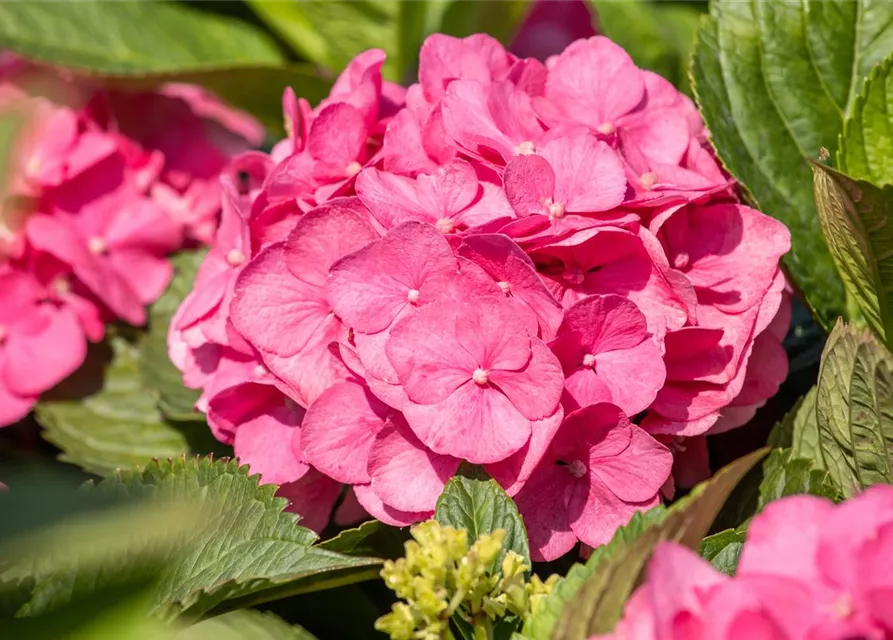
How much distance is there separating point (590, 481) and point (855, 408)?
19 cm

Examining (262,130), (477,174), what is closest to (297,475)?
(477,174)

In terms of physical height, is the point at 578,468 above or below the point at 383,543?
above

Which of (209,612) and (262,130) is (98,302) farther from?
(209,612)

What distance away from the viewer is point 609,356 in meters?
0.73

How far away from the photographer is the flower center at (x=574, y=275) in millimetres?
735

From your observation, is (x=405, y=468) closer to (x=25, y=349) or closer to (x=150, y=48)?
(x=25, y=349)

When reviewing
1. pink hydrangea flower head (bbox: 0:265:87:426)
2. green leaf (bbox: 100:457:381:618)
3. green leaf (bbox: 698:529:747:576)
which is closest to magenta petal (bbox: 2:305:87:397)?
pink hydrangea flower head (bbox: 0:265:87:426)

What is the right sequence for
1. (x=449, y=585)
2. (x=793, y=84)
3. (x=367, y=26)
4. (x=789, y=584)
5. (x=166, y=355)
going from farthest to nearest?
1. (x=367, y=26)
2. (x=166, y=355)
3. (x=793, y=84)
4. (x=449, y=585)
5. (x=789, y=584)

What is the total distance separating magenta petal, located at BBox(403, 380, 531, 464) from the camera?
70 centimetres

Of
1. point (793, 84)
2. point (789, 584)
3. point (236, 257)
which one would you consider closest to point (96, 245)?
point (236, 257)

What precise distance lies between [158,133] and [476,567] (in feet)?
2.99

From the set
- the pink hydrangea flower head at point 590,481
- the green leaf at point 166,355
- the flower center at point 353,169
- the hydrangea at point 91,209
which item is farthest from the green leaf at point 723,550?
the hydrangea at point 91,209

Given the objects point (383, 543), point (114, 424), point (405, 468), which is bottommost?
point (114, 424)

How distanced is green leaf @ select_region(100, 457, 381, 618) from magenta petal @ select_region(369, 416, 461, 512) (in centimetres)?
6
